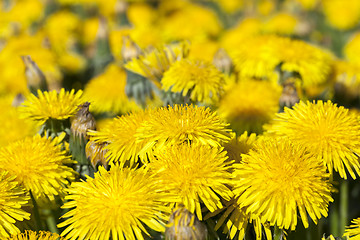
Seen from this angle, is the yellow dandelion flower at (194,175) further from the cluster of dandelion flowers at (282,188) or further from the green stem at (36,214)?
the green stem at (36,214)

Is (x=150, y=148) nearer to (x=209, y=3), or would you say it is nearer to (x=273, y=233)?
(x=273, y=233)

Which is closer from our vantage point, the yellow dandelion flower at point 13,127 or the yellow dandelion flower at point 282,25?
the yellow dandelion flower at point 13,127

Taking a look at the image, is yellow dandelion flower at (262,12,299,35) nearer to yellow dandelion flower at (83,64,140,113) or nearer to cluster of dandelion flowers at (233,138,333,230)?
yellow dandelion flower at (83,64,140,113)

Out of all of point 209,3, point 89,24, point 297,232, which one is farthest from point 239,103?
point 209,3

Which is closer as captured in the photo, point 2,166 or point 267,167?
point 267,167

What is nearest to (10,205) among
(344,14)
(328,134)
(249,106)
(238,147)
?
(238,147)

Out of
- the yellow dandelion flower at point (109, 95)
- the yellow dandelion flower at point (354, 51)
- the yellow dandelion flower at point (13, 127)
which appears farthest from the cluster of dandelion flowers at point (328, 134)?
the yellow dandelion flower at point (354, 51)
